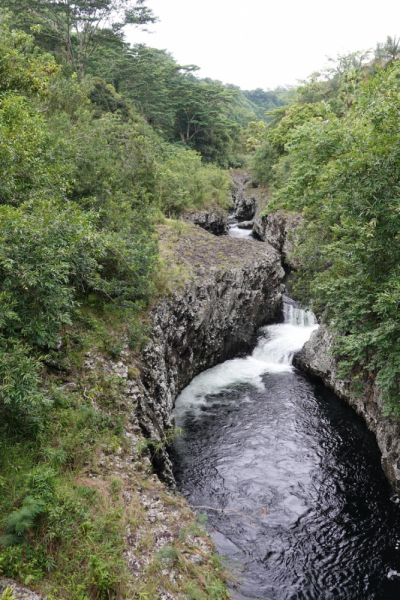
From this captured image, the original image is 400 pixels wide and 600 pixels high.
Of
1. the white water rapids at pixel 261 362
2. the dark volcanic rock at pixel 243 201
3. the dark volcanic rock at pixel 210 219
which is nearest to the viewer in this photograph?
the white water rapids at pixel 261 362

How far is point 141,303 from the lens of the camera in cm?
1099

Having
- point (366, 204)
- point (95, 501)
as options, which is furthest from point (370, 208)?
point (95, 501)

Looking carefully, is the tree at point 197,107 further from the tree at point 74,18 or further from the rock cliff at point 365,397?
the rock cliff at point 365,397

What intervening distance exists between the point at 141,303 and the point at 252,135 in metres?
63.9

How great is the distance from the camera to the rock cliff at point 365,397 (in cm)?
998

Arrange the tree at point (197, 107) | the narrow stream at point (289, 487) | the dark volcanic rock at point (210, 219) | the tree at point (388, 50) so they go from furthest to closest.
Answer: the tree at point (197, 107) < the tree at point (388, 50) < the dark volcanic rock at point (210, 219) < the narrow stream at point (289, 487)

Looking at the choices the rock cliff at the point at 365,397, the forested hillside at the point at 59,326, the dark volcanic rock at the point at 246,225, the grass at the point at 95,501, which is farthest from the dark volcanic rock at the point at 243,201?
the grass at the point at 95,501

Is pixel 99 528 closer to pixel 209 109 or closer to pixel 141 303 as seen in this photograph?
pixel 141 303

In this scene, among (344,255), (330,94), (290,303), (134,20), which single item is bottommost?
(290,303)

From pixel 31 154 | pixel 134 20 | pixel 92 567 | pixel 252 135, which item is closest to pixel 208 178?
pixel 134 20

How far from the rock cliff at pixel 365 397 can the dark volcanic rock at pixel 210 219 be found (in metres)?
15.2

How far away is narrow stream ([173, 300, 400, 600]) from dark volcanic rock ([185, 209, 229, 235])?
15955 mm

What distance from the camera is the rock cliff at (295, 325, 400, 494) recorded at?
393 inches

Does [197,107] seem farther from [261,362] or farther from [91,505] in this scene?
[91,505]
